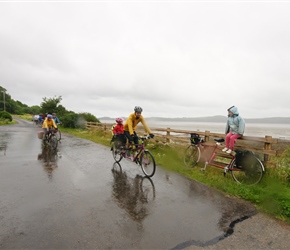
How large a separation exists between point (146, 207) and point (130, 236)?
1.13m

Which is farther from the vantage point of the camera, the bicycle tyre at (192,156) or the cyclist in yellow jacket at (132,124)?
the bicycle tyre at (192,156)

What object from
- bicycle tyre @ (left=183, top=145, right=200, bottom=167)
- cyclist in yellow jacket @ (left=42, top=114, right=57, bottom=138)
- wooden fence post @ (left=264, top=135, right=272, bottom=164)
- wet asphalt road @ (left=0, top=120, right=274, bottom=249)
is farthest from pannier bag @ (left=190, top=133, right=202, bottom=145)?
cyclist in yellow jacket @ (left=42, top=114, right=57, bottom=138)

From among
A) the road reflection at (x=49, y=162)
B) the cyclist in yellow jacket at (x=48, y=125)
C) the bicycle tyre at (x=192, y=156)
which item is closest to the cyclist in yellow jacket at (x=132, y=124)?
the bicycle tyre at (x=192, y=156)

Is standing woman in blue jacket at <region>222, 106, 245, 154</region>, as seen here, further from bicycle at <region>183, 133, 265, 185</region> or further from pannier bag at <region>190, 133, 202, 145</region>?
pannier bag at <region>190, 133, 202, 145</region>

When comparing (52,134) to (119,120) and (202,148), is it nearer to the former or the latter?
(119,120)

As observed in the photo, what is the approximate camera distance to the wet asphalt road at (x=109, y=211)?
317 cm

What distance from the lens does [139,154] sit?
7.14 m

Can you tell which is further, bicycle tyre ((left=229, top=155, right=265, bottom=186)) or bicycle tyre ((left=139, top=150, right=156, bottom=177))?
bicycle tyre ((left=139, top=150, right=156, bottom=177))

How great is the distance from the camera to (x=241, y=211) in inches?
168

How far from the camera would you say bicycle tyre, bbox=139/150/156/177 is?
21.4 ft

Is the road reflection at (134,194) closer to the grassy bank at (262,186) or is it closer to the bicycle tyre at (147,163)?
the bicycle tyre at (147,163)

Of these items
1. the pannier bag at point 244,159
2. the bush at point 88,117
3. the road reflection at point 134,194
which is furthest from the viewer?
the bush at point 88,117

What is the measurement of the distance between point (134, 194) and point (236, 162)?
3252 millimetres

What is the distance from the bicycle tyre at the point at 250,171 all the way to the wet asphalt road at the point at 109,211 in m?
1.16
